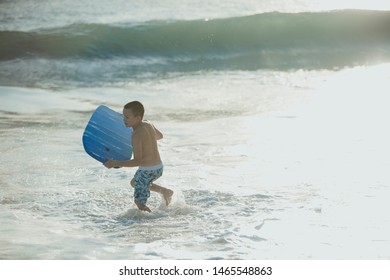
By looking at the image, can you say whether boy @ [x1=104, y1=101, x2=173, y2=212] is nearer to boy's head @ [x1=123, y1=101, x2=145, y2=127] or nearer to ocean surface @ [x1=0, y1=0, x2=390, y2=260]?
boy's head @ [x1=123, y1=101, x2=145, y2=127]

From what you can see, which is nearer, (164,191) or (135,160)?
(135,160)

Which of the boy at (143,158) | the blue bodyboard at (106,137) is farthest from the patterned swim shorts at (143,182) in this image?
the blue bodyboard at (106,137)

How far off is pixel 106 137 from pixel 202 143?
8.07 ft

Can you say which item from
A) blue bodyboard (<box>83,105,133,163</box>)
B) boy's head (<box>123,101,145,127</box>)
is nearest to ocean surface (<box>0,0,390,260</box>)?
blue bodyboard (<box>83,105,133,163</box>)

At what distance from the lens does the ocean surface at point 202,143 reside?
5.70 m

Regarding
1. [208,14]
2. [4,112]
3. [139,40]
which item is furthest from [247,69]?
[4,112]

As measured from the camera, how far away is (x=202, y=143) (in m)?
8.84

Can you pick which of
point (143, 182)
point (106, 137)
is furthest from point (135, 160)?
point (106, 137)

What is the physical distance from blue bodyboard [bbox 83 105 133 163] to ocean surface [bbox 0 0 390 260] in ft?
1.37

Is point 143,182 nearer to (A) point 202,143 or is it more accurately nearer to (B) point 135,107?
(B) point 135,107

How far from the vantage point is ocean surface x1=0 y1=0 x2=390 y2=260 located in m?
5.70
